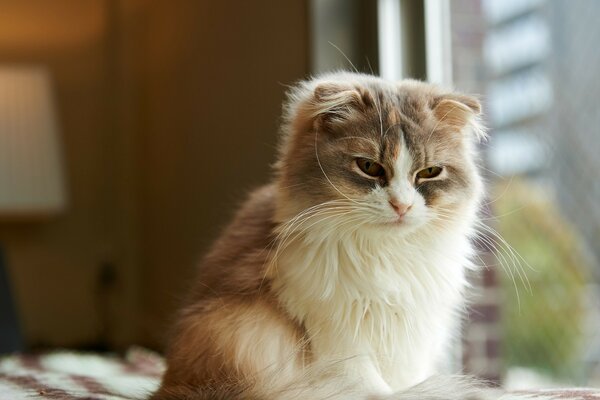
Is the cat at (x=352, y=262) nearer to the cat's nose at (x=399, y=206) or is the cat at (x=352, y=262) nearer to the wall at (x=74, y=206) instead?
the cat's nose at (x=399, y=206)

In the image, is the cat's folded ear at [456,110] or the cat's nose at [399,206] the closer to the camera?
the cat's nose at [399,206]

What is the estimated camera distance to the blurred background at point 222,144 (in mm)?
2137

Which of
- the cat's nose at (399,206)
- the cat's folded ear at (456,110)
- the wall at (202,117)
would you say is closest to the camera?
the cat's nose at (399,206)

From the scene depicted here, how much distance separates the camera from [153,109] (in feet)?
12.0

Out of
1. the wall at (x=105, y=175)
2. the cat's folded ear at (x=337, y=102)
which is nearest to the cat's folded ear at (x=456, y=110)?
the cat's folded ear at (x=337, y=102)

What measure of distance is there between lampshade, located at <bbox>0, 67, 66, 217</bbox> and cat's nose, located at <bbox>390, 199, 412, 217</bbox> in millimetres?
2129

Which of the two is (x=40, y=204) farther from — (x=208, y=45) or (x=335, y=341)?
(x=335, y=341)

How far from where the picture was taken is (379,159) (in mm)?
1308

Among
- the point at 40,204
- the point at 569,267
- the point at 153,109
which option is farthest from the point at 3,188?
the point at 569,267

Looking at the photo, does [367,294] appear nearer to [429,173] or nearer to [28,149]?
[429,173]

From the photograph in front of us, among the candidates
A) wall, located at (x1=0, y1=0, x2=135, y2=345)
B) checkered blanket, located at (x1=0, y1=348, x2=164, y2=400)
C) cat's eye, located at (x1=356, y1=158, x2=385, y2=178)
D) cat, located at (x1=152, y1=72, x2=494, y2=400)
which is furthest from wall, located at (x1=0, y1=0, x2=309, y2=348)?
cat's eye, located at (x1=356, y1=158, x2=385, y2=178)

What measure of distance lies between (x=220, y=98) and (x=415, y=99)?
1.59 m

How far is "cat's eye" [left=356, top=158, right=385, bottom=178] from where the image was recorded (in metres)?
1.32

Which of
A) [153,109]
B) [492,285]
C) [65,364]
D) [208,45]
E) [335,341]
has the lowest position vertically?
[65,364]
